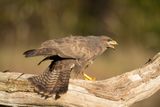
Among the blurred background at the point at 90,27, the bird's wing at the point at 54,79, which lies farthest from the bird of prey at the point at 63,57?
the blurred background at the point at 90,27

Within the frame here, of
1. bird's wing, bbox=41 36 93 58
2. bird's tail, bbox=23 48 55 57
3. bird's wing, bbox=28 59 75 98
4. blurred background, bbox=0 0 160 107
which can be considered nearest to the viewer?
bird's tail, bbox=23 48 55 57

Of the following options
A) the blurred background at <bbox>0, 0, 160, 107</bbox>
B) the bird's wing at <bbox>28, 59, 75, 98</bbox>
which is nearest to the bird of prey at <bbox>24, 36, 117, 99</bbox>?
the bird's wing at <bbox>28, 59, 75, 98</bbox>

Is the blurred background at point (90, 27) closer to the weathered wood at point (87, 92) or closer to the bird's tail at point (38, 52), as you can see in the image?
the weathered wood at point (87, 92)

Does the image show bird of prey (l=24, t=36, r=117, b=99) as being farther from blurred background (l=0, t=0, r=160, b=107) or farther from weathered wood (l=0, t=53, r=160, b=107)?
blurred background (l=0, t=0, r=160, b=107)

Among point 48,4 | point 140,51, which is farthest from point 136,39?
point 48,4

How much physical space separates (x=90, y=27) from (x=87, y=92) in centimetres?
1039

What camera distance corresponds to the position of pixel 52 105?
6.97 metres

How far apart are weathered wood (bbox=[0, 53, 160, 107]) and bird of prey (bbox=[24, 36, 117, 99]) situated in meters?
0.09

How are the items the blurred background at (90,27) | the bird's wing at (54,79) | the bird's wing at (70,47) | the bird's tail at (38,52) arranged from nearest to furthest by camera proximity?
the bird's tail at (38,52)
the bird's wing at (54,79)
the bird's wing at (70,47)
the blurred background at (90,27)

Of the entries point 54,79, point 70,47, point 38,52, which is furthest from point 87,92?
point 38,52

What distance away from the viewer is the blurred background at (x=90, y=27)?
1548 centimetres

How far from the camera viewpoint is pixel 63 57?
721 cm

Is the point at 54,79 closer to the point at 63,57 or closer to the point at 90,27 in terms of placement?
the point at 63,57

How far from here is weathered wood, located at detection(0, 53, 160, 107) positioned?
22.9ft
